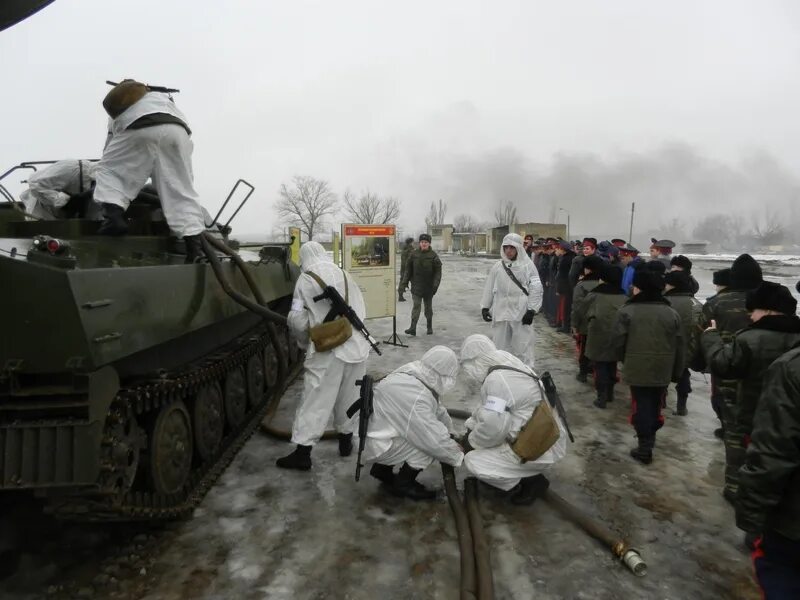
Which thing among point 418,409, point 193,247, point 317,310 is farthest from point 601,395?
point 193,247

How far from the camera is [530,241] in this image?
1402 cm

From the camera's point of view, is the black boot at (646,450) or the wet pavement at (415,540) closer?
the wet pavement at (415,540)

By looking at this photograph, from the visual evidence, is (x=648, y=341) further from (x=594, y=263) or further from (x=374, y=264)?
(x=374, y=264)

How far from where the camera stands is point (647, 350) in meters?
4.99

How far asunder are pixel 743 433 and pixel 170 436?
3.75 m

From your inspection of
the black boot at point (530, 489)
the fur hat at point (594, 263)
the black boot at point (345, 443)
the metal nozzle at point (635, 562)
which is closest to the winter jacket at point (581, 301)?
the fur hat at point (594, 263)

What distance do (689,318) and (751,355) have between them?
9.59 feet

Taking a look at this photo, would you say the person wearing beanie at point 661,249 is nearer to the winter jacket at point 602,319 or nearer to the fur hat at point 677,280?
the winter jacket at point 602,319

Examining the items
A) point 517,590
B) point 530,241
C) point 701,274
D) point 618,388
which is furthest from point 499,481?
point 701,274

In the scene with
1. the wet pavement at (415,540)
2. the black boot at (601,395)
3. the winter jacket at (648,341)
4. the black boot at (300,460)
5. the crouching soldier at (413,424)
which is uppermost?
the winter jacket at (648,341)

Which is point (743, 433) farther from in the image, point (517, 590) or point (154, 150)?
point (154, 150)

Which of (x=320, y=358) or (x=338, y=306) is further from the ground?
(x=338, y=306)

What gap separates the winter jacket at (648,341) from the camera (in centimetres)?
493

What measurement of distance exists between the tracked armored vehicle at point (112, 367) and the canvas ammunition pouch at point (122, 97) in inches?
32.8
